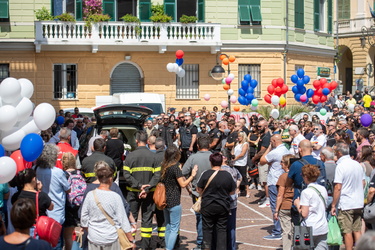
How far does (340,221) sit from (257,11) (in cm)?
2325

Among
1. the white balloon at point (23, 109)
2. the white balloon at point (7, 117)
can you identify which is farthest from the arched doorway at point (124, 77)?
the white balloon at point (7, 117)

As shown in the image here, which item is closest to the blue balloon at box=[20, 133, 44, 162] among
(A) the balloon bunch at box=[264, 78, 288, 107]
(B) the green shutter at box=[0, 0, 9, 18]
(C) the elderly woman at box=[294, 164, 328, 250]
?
(C) the elderly woman at box=[294, 164, 328, 250]

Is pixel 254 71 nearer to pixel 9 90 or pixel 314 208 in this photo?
pixel 314 208

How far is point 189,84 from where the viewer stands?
3262 centimetres

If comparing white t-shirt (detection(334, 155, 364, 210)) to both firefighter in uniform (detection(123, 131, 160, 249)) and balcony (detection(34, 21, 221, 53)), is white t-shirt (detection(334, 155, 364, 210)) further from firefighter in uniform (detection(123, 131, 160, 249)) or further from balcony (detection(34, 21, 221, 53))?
balcony (detection(34, 21, 221, 53))

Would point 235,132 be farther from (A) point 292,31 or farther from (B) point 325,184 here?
(A) point 292,31

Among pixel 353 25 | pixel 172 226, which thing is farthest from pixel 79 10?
pixel 353 25

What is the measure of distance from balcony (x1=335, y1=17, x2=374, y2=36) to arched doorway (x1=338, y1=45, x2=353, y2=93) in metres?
2.15

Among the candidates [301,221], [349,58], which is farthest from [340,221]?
[349,58]

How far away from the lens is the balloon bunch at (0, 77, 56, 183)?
8859mm

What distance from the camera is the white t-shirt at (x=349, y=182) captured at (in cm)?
1052

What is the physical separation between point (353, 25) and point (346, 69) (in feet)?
14.8

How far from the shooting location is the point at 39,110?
9.70 m

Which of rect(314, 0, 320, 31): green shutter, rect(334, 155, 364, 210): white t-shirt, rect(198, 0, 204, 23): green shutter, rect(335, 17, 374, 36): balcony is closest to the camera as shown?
rect(334, 155, 364, 210): white t-shirt
